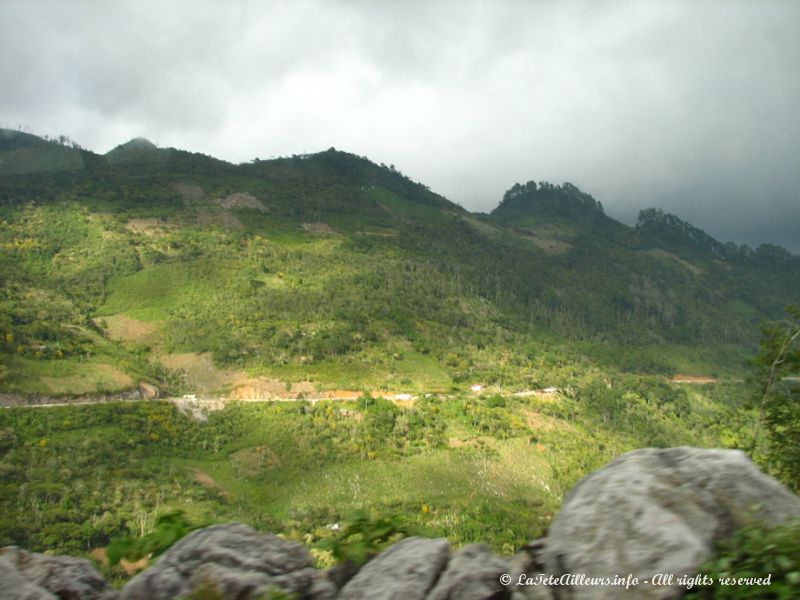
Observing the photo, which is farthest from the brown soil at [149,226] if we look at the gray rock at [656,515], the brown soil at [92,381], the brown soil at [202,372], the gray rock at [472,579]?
the gray rock at [656,515]

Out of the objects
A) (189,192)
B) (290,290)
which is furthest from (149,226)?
(290,290)

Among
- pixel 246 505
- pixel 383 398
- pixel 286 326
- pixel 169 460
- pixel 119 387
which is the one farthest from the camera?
pixel 286 326

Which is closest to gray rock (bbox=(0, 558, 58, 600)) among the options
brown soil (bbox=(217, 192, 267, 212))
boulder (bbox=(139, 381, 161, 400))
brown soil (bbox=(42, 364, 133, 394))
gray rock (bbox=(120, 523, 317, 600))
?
gray rock (bbox=(120, 523, 317, 600))

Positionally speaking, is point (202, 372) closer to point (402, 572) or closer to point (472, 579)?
point (402, 572)

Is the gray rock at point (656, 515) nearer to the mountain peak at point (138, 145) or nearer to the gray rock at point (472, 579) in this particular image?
the gray rock at point (472, 579)

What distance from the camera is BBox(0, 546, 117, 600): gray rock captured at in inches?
180

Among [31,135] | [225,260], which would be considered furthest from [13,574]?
[31,135]

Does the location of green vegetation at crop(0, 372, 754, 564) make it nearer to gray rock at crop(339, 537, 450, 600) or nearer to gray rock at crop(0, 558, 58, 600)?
gray rock at crop(339, 537, 450, 600)

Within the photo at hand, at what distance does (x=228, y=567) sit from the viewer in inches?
177

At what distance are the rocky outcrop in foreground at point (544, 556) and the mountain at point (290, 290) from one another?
202 ft

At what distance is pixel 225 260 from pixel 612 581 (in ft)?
362

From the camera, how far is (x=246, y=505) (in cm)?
4788

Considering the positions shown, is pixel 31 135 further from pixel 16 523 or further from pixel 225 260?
pixel 16 523

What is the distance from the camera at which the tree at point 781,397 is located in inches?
346
